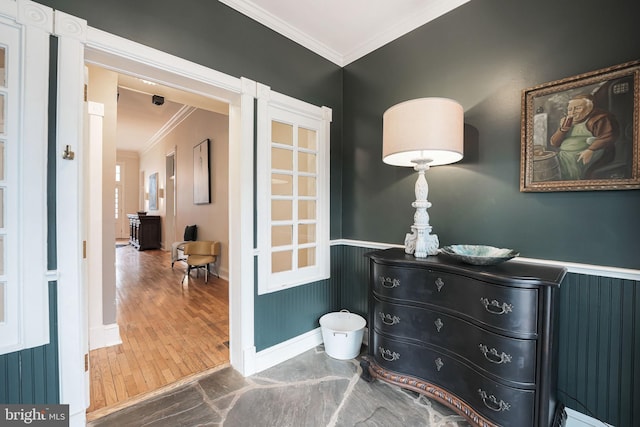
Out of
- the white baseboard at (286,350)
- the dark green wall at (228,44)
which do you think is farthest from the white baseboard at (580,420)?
the dark green wall at (228,44)

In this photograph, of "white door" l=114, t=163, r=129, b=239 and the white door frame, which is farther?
"white door" l=114, t=163, r=129, b=239

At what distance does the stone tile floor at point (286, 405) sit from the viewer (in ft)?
5.29

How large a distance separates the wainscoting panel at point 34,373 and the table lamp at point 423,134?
208 centimetres

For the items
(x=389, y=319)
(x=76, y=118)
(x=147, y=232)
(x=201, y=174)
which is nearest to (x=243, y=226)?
(x=76, y=118)

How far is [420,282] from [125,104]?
239 inches

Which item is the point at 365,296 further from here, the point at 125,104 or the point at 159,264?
the point at 125,104

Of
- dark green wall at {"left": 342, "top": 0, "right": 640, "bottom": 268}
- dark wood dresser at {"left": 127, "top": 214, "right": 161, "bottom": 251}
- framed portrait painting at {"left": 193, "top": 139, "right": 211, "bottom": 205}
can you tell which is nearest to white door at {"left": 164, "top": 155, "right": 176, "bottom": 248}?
dark wood dresser at {"left": 127, "top": 214, "right": 161, "bottom": 251}

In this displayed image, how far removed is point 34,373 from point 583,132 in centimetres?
A: 313

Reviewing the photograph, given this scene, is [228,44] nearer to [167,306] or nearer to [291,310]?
[291,310]

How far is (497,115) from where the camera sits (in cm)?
180

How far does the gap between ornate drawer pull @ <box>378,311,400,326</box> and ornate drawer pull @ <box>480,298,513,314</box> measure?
1.86 ft

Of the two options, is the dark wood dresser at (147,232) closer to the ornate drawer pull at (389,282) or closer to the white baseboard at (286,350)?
the white baseboard at (286,350)

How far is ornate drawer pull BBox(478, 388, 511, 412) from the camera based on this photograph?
1.33 meters

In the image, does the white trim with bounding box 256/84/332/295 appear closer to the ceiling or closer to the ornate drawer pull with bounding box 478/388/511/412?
the ceiling
